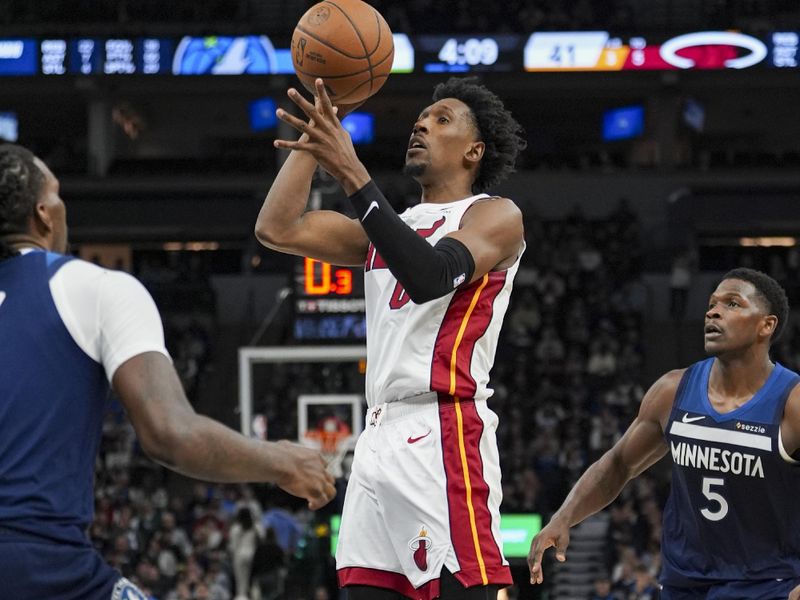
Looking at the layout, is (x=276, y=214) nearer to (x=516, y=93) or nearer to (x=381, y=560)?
(x=381, y=560)

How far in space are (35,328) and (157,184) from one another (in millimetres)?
23412

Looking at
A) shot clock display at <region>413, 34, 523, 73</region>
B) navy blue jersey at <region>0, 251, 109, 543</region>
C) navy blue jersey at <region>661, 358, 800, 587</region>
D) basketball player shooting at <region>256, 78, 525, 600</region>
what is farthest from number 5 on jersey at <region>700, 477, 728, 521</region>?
shot clock display at <region>413, 34, 523, 73</region>

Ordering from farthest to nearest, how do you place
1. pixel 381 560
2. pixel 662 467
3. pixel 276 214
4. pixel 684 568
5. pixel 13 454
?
1. pixel 662 467
2. pixel 684 568
3. pixel 276 214
4. pixel 381 560
5. pixel 13 454

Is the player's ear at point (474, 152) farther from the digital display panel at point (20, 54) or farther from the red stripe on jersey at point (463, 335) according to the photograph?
the digital display panel at point (20, 54)

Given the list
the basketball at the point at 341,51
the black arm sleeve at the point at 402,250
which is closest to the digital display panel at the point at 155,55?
the basketball at the point at 341,51

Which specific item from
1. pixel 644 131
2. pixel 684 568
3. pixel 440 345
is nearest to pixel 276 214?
pixel 440 345

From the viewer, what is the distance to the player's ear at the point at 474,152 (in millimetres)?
4571

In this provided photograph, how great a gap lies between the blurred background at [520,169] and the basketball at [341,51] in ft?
44.9

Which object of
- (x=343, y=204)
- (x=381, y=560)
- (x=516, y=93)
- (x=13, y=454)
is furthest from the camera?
(x=516, y=93)

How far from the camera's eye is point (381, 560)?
4055 mm

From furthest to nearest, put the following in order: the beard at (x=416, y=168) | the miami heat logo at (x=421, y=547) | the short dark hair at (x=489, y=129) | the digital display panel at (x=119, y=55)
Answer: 1. the digital display panel at (x=119, y=55)
2. the short dark hair at (x=489, y=129)
3. the beard at (x=416, y=168)
4. the miami heat logo at (x=421, y=547)

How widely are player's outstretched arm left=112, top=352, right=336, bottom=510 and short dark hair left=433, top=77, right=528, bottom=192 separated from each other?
6.46 feet

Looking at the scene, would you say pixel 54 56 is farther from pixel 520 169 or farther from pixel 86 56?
pixel 520 169

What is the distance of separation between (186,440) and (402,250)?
1216 mm
